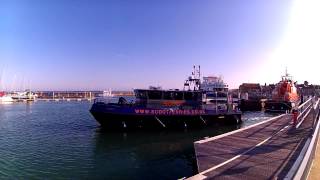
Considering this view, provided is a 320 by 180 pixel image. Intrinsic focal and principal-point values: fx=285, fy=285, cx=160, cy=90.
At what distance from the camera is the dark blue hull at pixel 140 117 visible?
94.6ft

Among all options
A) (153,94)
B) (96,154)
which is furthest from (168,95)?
(96,154)

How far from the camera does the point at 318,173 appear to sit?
897cm

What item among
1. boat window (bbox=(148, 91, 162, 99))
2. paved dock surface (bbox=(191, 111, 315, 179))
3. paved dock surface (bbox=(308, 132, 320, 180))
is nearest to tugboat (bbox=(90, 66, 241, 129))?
boat window (bbox=(148, 91, 162, 99))

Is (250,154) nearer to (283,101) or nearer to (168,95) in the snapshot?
(168,95)

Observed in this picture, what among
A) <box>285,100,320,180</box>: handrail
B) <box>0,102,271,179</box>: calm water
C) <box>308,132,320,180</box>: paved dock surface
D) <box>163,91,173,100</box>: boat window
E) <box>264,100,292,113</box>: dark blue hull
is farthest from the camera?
<box>264,100,292,113</box>: dark blue hull

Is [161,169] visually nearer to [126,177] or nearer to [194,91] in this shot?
[126,177]

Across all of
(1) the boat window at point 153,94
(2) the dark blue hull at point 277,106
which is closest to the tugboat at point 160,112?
(1) the boat window at point 153,94

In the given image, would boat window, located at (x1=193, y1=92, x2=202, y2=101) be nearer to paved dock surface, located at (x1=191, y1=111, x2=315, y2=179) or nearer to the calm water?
the calm water

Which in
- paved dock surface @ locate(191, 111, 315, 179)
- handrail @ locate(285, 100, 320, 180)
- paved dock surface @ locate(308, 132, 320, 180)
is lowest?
paved dock surface @ locate(191, 111, 315, 179)

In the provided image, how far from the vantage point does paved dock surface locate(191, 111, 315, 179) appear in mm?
11289

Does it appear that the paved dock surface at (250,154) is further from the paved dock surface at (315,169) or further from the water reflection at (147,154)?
the water reflection at (147,154)

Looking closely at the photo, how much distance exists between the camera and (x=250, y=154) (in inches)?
557

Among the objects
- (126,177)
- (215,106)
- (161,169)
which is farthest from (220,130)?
(126,177)

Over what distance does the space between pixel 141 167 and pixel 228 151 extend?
510cm
